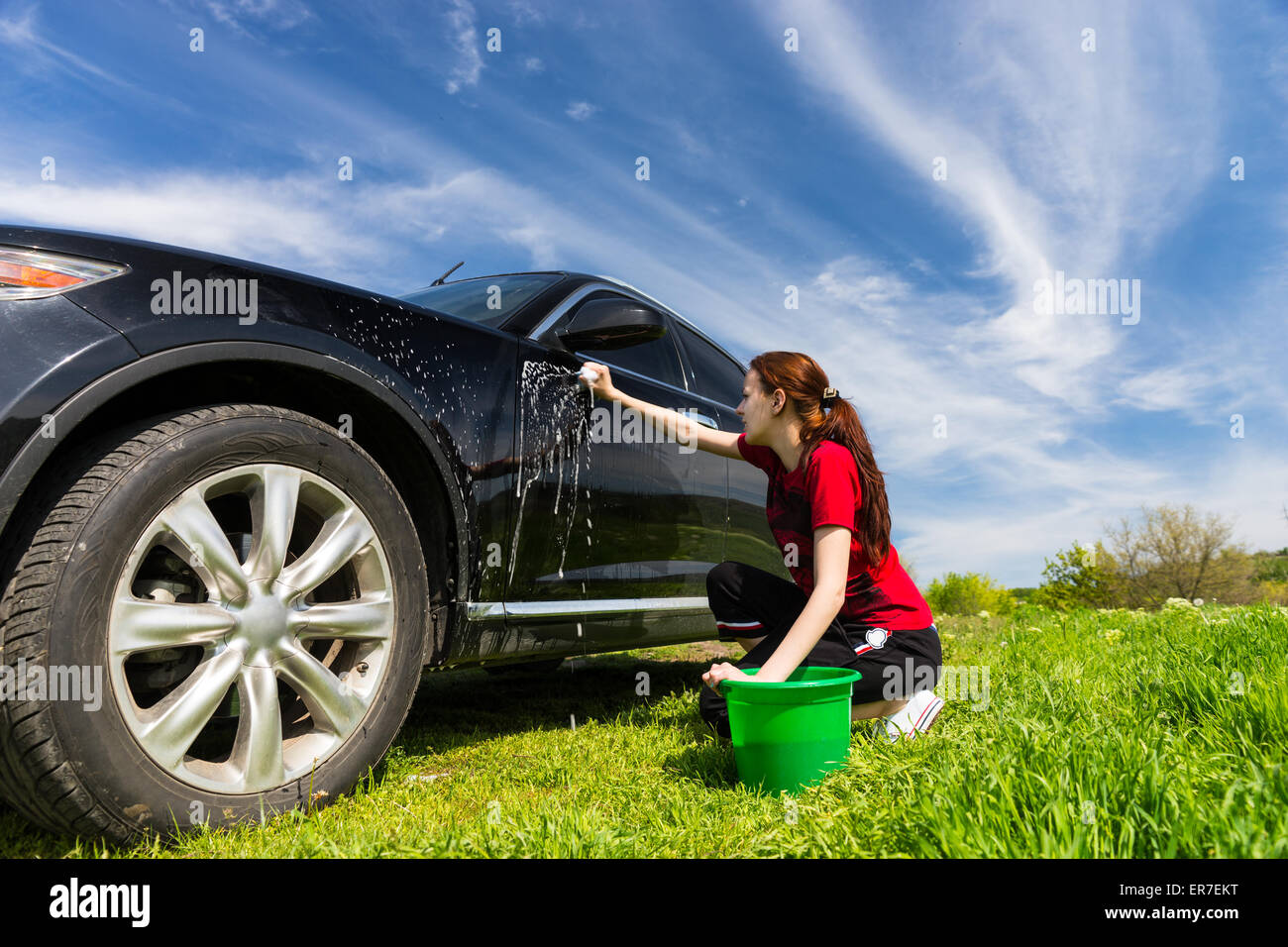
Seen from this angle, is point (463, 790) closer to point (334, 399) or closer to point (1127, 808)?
point (334, 399)

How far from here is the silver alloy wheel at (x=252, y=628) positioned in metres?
1.63

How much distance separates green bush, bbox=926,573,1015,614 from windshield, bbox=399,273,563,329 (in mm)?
15097

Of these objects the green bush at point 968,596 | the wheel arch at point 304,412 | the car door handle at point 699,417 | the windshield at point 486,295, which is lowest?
the green bush at point 968,596

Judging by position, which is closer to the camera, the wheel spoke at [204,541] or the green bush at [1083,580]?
the wheel spoke at [204,541]

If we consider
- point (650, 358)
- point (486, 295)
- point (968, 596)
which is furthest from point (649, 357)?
point (968, 596)

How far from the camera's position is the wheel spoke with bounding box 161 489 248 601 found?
1670 mm

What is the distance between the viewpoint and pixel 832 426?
8.01 feet

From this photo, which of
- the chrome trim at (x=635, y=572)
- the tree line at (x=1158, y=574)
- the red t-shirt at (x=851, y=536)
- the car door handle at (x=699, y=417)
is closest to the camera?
the red t-shirt at (x=851, y=536)

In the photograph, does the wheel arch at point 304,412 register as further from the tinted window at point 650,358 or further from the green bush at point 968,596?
the green bush at point 968,596

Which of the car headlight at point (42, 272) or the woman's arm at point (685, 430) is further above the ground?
the car headlight at point (42, 272)

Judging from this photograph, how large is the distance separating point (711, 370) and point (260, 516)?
8.09ft

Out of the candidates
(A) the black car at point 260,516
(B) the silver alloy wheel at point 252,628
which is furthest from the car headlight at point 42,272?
(B) the silver alloy wheel at point 252,628
